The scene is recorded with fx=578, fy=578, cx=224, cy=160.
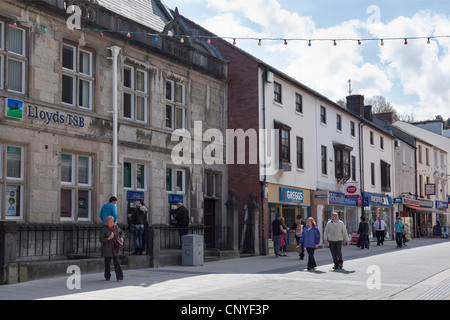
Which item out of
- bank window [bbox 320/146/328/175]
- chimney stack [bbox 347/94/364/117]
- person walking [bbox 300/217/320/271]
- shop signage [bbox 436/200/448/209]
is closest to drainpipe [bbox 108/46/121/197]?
person walking [bbox 300/217/320/271]

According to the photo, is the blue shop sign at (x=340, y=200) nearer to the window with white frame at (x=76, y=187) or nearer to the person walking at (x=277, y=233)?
the person walking at (x=277, y=233)

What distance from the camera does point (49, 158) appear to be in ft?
52.0

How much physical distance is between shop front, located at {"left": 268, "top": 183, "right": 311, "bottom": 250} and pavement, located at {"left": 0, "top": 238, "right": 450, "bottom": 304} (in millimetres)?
7870

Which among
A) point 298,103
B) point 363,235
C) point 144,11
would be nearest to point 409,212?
point 363,235

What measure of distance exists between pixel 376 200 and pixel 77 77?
27.9m

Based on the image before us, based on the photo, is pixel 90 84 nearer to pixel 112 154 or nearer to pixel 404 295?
pixel 112 154

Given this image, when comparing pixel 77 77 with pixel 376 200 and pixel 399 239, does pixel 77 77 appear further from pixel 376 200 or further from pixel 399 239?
pixel 376 200

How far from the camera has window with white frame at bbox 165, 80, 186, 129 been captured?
2116cm

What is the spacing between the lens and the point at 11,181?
14.8m

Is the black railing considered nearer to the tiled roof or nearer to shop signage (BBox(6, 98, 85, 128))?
shop signage (BBox(6, 98, 85, 128))

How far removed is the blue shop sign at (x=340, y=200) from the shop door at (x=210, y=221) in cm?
1005

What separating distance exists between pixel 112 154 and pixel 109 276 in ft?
17.1

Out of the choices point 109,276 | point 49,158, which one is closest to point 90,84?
point 49,158

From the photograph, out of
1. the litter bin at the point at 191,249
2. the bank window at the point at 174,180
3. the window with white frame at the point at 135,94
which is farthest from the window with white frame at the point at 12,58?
the bank window at the point at 174,180
